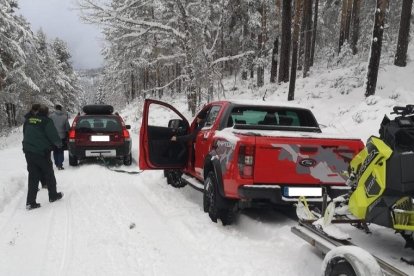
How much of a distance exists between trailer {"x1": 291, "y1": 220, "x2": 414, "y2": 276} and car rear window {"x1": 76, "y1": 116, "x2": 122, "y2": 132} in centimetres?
902

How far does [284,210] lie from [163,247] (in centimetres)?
246

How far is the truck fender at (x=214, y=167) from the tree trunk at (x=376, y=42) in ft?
39.6

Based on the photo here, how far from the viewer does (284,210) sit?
7.32m

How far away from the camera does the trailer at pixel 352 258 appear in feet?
11.5

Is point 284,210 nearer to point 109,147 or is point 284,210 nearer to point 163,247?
point 163,247

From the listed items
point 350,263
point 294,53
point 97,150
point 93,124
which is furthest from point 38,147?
point 294,53

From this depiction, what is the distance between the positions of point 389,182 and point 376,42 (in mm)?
14269

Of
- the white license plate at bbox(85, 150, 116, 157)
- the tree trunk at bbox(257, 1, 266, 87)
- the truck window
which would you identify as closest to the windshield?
the truck window

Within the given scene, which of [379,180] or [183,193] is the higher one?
[379,180]

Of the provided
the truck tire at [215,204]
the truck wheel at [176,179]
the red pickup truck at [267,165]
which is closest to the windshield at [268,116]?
the red pickup truck at [267,165]

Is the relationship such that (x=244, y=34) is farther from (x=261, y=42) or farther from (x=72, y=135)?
(x=72, y=135)

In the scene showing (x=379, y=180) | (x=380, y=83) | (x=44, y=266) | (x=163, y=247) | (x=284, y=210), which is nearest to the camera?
(x=379, y=180)

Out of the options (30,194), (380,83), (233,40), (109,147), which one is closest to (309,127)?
(30,194)

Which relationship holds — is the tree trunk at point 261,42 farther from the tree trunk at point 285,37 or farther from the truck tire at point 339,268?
the truck tire at point 339,268
